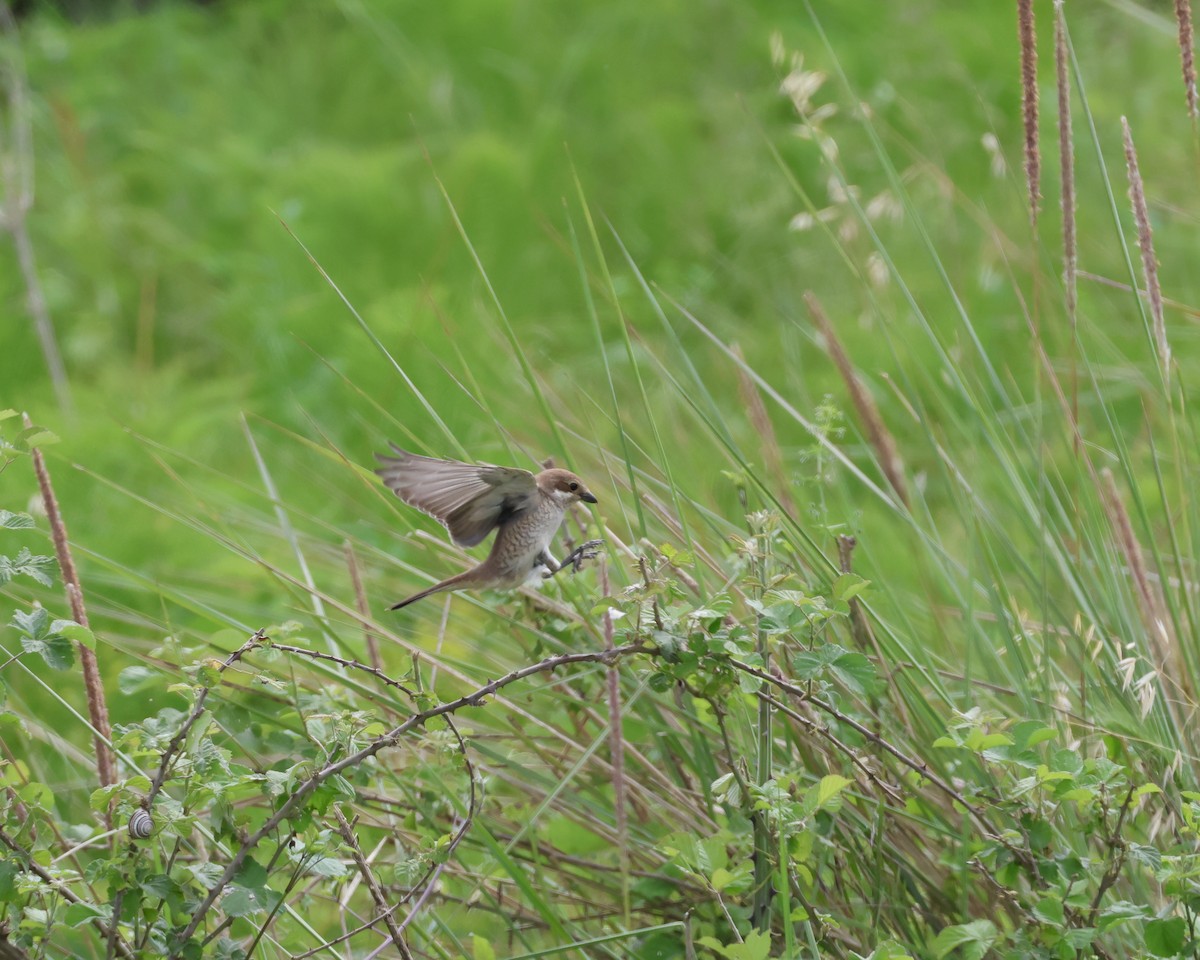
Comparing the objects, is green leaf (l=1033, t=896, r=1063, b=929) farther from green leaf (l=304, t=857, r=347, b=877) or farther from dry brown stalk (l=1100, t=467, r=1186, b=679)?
green leaf (l=304, t=857, r=347, b=877)

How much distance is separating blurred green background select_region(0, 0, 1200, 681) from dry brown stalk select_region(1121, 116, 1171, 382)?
102cm

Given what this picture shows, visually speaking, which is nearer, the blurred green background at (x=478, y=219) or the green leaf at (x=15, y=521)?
the green leaf at (x=15, y=521)

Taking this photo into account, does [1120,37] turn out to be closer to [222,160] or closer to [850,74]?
[850,74]

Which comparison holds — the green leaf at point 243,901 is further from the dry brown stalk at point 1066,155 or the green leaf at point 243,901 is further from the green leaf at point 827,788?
the dry brown stalk at point 1066,155

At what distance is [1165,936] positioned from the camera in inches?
52.2

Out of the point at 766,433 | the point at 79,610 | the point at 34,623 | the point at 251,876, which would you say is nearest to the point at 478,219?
the point at 766,433

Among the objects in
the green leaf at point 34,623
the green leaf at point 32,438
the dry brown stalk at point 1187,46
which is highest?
the dry brown stalk at point 1187,46

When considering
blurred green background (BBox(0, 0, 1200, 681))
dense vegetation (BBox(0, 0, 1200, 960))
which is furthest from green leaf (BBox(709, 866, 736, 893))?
blurred green background (BBox(0, 0, 1200, 681))

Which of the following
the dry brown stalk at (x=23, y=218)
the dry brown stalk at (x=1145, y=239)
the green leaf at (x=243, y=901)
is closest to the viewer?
the green leaf at (x=243, y=901)

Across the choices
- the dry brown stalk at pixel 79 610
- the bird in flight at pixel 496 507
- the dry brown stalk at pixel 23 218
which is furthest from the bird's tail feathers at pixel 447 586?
the dry brown stalk at pixel 23 218

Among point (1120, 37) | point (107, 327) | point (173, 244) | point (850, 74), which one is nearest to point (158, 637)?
point (107, 327)

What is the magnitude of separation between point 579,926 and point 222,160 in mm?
4206

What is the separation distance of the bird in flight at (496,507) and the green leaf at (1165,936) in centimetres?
75

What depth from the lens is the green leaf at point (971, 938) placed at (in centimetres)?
136
